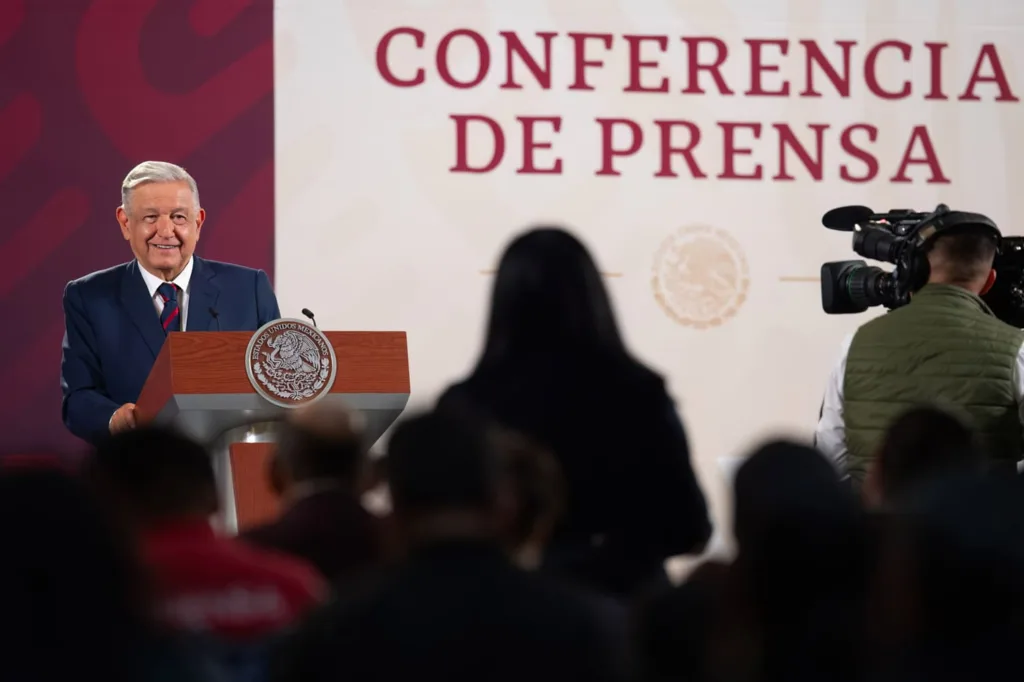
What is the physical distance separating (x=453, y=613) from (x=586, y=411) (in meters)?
0.94

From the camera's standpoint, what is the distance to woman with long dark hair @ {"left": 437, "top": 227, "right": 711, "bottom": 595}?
255 cm

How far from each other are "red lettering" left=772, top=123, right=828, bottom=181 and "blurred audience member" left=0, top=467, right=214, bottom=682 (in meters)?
5.51

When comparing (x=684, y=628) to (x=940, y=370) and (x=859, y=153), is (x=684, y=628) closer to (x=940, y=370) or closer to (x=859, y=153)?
(x=940, y=370)

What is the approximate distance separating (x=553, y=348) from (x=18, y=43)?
4459mm

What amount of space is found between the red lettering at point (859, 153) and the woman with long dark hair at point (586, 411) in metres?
4.35

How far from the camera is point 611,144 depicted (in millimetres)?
6723

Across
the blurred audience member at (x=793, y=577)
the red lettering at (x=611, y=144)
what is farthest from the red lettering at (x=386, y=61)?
the blurred audience member at (x=793, y=577)

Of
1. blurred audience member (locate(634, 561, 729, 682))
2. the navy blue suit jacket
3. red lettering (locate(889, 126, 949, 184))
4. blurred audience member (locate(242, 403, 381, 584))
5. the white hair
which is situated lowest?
blurred audience member (locate(634, 561, 729, 682))

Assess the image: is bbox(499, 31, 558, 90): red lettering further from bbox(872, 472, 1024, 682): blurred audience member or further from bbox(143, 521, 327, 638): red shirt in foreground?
bbox(872, 472, 1024, 682): blurred audience member

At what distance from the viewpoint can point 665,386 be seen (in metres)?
2.60

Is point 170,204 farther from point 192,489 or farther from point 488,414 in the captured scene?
point 192,489

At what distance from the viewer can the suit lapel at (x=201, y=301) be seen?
4.44m

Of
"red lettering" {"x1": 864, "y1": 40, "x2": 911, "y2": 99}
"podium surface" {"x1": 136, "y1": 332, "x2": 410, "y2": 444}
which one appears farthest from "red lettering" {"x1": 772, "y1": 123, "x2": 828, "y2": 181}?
"podium surface" {"x1": 136, "y1": 332, "x2": 410, "y2": 444}

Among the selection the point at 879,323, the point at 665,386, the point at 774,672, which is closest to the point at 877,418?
the point at 879,323
